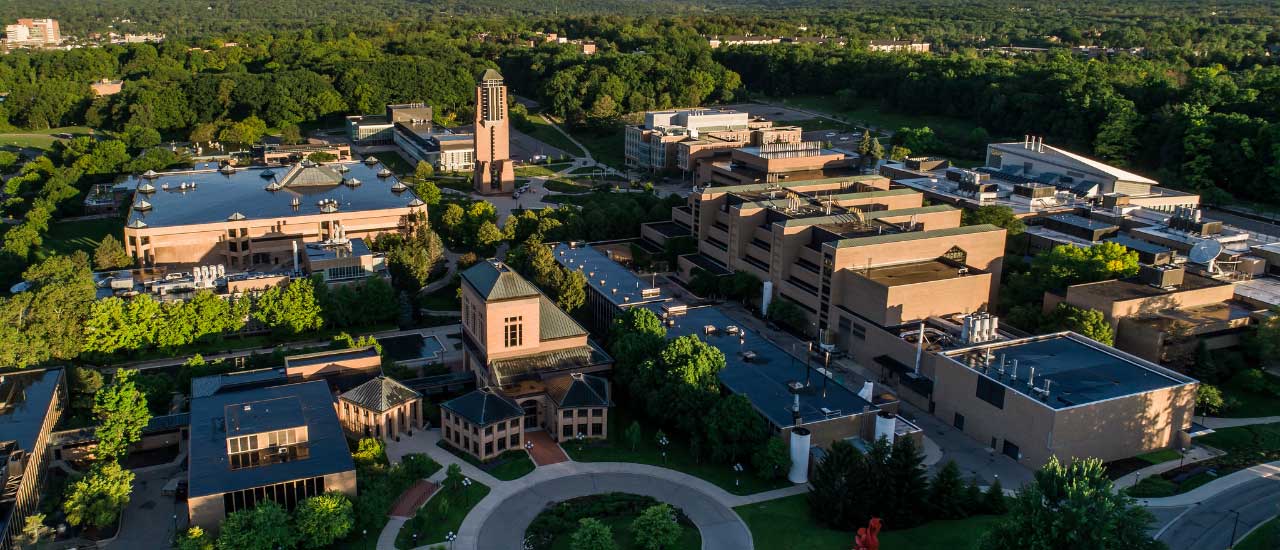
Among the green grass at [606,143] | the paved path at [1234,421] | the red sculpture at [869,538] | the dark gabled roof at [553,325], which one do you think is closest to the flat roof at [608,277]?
the dark gabled roof at [553,325]

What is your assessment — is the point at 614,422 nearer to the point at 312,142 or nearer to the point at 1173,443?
the point at 1173,443

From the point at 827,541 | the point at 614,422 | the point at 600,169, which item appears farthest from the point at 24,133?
the point at 827,541

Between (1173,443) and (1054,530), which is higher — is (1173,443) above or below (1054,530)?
below

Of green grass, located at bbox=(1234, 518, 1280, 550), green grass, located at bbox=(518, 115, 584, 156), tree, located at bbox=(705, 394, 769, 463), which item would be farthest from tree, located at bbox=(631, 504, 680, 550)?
green grass, located at bbox=(518, 115, 584, 156)

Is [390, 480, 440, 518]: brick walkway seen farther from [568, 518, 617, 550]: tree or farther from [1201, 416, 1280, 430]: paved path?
[1201, 416, 1280, 430]: paved path

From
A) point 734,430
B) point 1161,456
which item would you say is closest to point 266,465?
point 734,430

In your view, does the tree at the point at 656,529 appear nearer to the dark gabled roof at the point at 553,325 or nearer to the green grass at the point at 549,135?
the dark gabled roof at the point at 553,325
